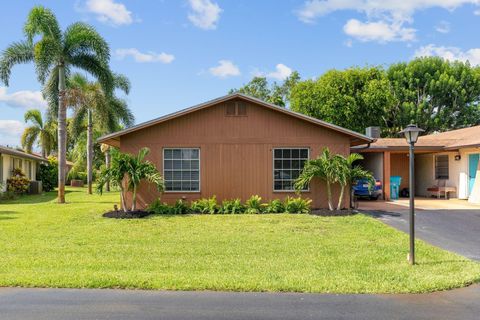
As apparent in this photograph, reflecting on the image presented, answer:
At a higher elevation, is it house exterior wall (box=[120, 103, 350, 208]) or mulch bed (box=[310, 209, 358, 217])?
house exterior wall (box=[120, 103, 350, 208])

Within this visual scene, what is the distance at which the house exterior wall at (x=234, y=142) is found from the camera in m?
15.7

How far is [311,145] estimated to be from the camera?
15828 millimetres

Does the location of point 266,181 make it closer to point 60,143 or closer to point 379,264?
point 379,264

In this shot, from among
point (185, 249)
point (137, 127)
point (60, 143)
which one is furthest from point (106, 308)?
point (60, 143)

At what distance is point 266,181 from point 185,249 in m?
7.19

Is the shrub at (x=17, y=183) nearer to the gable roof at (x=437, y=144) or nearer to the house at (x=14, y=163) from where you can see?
the house at (x=14, y=163)

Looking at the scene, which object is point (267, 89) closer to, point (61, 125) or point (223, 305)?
point (61, 125)

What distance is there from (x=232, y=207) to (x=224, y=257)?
6.86 metres

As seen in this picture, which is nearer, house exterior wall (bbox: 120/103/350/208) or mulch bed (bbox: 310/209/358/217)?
mulch bed (bbox: 310/209/358/217)

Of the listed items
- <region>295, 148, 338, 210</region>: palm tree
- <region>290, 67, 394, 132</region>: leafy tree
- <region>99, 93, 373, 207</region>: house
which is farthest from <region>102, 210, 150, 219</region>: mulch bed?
<region>290, 67, 394, 132</region>: leafy tree

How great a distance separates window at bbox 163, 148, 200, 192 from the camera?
621 inches

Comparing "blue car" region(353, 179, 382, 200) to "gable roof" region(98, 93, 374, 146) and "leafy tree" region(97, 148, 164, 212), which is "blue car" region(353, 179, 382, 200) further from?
"leafy tree" region(97, 148, 164, 212)

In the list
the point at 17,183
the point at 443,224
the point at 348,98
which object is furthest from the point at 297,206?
the point at 348,98

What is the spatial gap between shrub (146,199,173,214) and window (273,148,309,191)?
380cm
